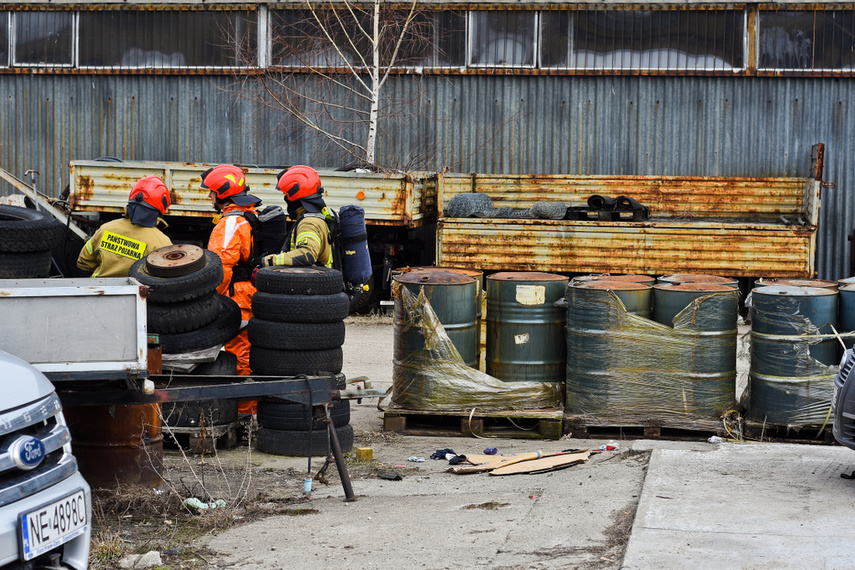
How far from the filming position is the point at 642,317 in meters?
7.80

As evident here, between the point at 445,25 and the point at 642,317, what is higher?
the point at 445,25

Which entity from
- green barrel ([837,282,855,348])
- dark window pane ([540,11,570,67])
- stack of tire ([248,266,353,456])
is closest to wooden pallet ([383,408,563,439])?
stack of tire ([248,266,353,456])

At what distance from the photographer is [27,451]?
11.9ft

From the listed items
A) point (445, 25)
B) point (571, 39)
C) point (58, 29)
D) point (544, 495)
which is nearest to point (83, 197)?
point (58, 29)

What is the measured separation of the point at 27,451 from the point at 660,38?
15.0 m

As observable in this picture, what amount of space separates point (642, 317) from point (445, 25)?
10.6 metres

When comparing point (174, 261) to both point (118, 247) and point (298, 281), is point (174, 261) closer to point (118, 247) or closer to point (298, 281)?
point (298, 281)

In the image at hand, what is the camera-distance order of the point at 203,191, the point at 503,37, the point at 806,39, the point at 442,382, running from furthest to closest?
the point at 503,37 < the point at 806,39 < the point at 203,191 < the point at 442,382

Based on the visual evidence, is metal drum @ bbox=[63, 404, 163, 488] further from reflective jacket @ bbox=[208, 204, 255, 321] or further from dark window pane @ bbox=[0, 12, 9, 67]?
dark window pane @ bbox=[0, 12, 9, 67]

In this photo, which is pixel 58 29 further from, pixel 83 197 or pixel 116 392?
pixel 116 392

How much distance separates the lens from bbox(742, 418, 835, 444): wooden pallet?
7.59 m

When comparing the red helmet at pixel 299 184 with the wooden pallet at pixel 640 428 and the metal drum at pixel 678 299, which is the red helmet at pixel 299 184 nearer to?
the wooden pallet at pixel 640 428

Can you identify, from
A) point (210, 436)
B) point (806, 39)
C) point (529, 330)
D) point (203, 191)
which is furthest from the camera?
point (806, 39)

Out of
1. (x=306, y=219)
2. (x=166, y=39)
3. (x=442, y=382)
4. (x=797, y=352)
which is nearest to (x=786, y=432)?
(x=797, y=352)
